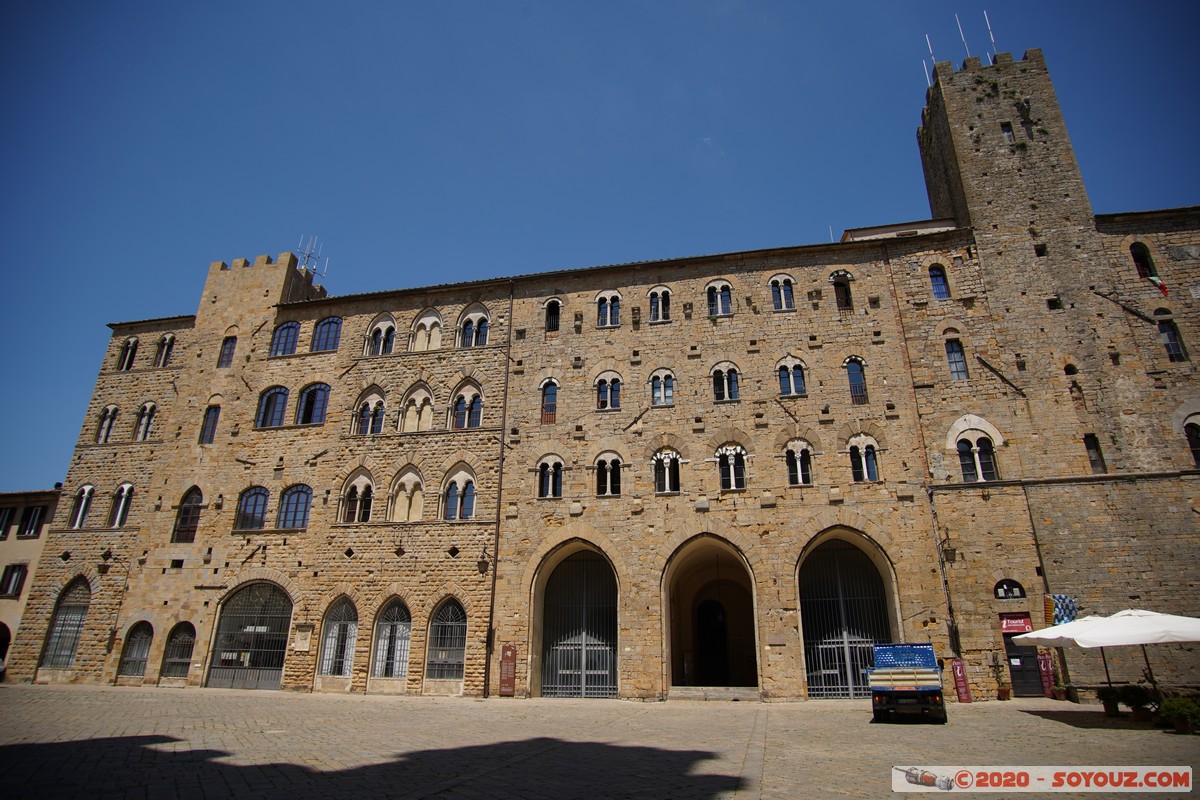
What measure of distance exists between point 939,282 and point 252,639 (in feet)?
93.6

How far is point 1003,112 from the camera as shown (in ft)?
82.0

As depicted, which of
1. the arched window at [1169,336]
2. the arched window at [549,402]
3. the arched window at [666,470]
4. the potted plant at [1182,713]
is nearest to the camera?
the potted plant at [1182,713]

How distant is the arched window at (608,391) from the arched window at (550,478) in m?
2.68

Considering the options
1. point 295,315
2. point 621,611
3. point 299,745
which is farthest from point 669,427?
point 295,315

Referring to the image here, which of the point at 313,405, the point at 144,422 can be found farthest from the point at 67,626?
the point at 313,405

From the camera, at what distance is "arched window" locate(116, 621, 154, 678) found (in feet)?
76.2

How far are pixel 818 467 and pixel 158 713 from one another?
19.5 meters

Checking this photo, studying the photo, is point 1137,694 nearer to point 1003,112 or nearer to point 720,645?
point 720,645

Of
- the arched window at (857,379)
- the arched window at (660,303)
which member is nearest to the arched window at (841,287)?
the arched window at (857,379)

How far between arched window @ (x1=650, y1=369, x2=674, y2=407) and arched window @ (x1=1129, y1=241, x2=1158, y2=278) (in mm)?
16720

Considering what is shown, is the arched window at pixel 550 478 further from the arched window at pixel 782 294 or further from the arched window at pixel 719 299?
the arched window at pixel 782 294

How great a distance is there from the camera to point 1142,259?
22453 millimetres

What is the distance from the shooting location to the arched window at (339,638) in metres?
22.1

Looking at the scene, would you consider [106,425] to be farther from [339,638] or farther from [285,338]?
[339,638]
